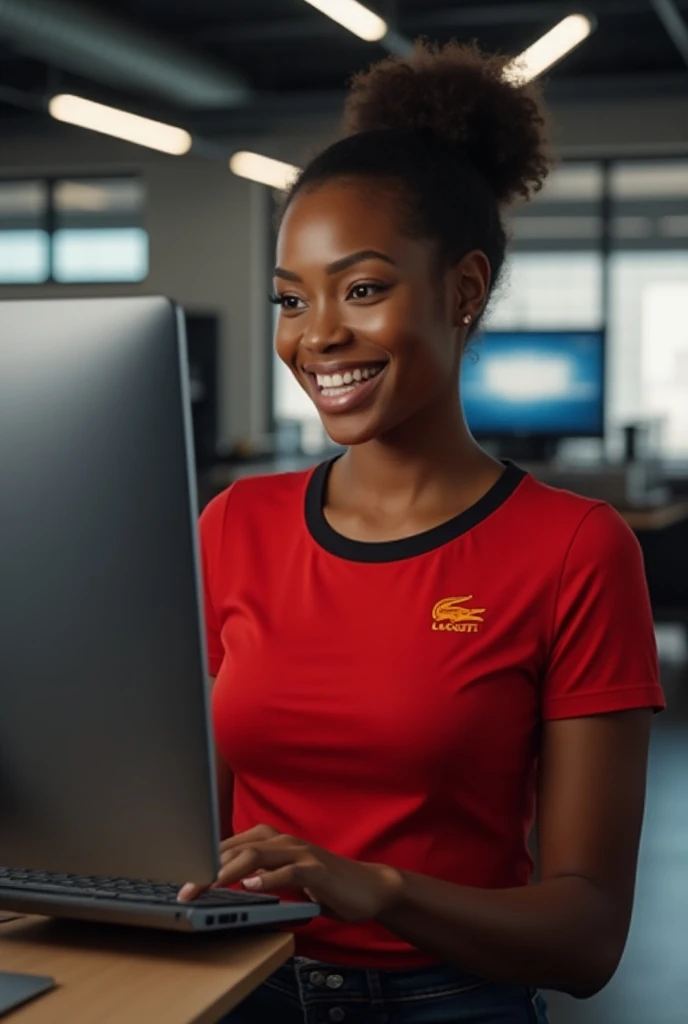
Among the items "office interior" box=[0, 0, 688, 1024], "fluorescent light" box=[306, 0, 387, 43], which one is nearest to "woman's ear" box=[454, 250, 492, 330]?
"fluorescent light" box=[306, 0, 387, 43]

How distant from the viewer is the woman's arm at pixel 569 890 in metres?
1.12

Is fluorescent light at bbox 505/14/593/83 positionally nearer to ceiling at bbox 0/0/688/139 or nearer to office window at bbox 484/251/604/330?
ceiling at bbox 0/0/688/139

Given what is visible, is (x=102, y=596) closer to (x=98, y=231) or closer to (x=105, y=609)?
(x=105, y=609)

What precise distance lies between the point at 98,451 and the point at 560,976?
600mm

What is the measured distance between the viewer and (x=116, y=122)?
20.9 ft

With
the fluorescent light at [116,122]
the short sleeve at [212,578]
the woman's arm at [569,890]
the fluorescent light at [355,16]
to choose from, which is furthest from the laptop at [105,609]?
the fluorescent light at [116,122]

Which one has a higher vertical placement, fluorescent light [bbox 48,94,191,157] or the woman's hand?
fluorescent light [bbox 48,94,191,157]

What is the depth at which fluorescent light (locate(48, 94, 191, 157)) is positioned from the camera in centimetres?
618

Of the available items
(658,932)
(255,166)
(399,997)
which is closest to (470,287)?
(399,997)

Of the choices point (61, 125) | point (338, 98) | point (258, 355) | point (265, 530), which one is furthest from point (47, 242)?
point (265, 530)

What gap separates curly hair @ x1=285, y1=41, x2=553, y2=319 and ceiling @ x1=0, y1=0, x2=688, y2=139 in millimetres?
6210

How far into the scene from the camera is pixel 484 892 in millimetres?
1144

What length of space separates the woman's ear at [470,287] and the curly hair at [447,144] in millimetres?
11

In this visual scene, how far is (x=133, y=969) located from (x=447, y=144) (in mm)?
863
